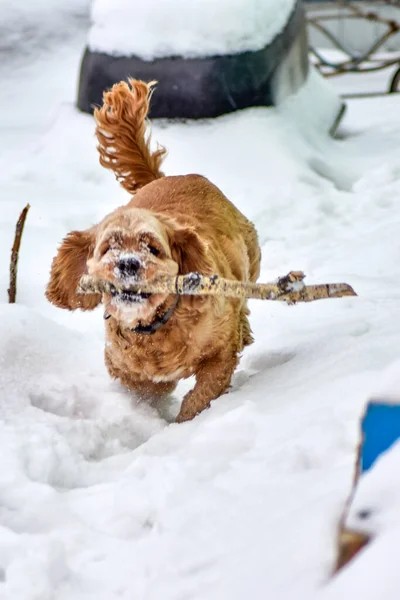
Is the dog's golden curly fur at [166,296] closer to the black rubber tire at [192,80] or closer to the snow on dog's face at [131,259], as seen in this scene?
the snow on dog's face at [131,259]

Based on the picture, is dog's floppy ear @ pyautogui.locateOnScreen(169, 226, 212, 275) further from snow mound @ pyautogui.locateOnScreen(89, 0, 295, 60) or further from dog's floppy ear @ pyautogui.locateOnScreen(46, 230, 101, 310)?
snow mound @ pyautogui.locateOnScreen(89, 0, 295, 60)

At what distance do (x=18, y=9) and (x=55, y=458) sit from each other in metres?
8.87

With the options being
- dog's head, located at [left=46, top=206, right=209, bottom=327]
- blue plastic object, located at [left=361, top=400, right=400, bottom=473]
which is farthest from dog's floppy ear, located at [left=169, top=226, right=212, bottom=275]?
blue plastic object, located at [left=361, top=400, right=400, bottom=473]

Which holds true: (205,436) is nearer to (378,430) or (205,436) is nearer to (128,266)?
(128,266)

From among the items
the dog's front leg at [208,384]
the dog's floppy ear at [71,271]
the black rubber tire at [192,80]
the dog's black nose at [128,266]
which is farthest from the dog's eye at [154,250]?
the black rubber tire at [192,80]

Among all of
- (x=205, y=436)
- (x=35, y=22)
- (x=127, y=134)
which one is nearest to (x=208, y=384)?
(x=205, y=436)

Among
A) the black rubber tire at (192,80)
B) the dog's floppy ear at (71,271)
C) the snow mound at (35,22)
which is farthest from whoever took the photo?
the snow mound at (35,22)

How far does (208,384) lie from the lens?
116 inches

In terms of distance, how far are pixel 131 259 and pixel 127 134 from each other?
4.88ft

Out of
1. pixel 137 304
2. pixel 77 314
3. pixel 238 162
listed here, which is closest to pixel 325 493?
pixel 137 304

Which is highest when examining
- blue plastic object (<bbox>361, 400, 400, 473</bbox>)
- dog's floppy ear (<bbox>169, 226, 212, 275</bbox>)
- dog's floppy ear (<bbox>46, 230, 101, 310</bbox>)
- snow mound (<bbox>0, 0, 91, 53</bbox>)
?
blue plastic object (<bbox>361, 400, 400, 473</bbox>)

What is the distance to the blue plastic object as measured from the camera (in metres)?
1.36

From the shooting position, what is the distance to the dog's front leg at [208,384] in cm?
289

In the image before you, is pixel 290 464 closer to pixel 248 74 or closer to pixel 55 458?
pixel 55 458
